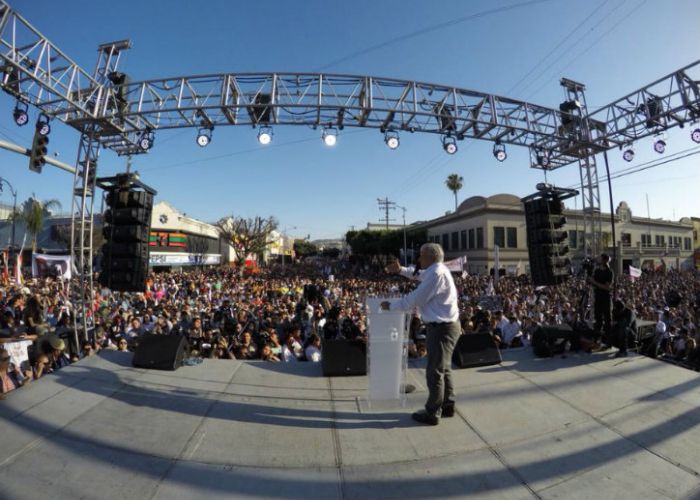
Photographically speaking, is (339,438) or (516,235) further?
(516,235)

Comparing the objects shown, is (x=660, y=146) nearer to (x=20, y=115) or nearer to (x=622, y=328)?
(x=622, y=328)

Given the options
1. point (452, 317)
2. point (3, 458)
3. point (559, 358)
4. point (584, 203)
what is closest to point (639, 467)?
point (452, 317)

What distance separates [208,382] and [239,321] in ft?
19.8

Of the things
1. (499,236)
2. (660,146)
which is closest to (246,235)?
(499,236)

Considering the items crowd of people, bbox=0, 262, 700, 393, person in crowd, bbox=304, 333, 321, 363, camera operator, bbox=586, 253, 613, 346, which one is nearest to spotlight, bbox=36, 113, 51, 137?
crowd of people, bbox=0, 262, 700, 393

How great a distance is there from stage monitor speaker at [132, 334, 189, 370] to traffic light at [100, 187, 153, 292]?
2231 millimetres

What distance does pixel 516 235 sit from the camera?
39906 mm

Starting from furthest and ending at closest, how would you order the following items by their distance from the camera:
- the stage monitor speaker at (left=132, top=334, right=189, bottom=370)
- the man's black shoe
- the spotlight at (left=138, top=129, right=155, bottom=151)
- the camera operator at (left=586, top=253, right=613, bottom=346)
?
1. the spotlight at (left=138, top=129, right=155, bottom=151)
2. the camera operator at (left=586, top=253, right=613, bottom=346)
3. the stage monitor speaker at (left=132, top=334, right=189, bottom=370)
4. the man's black shoe

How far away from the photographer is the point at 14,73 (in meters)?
7.22

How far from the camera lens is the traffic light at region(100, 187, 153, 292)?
6.64 meters

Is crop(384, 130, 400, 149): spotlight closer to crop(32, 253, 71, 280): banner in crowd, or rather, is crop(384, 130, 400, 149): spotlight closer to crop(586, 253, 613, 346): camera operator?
crop(586, 253, 613, 346): camera operator

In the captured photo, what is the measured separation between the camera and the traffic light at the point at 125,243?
6.64m

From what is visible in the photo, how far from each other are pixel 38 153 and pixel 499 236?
4001 centimetres

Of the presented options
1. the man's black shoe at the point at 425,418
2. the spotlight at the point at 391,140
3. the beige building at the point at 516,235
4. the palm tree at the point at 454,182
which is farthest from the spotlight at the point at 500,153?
the palm tree at the point at 454,182
